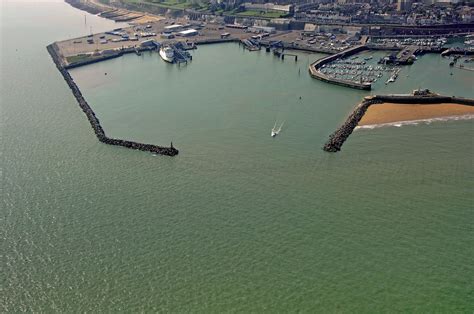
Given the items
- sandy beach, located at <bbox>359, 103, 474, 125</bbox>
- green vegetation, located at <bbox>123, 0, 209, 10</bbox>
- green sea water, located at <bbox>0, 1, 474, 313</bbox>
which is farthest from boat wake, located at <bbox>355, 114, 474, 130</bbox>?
green vegetation, located at <bbox>123, 0, 209, 10</bbox>

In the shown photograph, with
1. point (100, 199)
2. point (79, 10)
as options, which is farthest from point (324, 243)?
point (79, 10)

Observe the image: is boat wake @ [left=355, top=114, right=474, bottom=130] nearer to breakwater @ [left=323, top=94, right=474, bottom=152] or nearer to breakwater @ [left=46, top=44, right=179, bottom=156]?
breakwater @ [left=323, top=94, right=474, bottom=152]

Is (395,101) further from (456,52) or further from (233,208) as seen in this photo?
(456,52)

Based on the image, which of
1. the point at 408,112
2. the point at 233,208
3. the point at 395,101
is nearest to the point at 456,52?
the point at 395,101

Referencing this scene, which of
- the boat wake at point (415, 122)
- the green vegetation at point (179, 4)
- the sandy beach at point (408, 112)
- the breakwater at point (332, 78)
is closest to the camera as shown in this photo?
the boat wake at point (415, 122)

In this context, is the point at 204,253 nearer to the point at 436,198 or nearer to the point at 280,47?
the point at 436,198

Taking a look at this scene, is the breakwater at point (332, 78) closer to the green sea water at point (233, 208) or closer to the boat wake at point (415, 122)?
the green sea water at point (233, 208)

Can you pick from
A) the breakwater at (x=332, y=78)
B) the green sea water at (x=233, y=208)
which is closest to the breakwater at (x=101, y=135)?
the green sea water at (x=233, y=208)
